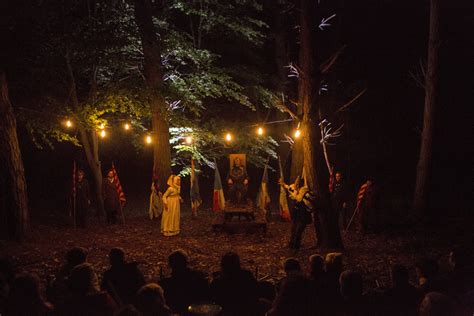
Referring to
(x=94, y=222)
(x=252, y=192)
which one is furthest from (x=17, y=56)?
(x=252, y=192)

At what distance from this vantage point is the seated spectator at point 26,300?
475 cm

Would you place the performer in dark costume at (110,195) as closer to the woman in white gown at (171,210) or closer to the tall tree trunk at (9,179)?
the woman in white gown at (171,210)

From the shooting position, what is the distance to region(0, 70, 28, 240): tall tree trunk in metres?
12.2

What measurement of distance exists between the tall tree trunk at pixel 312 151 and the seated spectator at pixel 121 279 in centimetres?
659

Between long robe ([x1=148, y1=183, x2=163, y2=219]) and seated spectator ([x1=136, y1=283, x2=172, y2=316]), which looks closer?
seated spectator ([x1=136, y1=283, x2=172, y2=316])

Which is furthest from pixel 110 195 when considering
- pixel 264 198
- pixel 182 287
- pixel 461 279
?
pixel 461 279

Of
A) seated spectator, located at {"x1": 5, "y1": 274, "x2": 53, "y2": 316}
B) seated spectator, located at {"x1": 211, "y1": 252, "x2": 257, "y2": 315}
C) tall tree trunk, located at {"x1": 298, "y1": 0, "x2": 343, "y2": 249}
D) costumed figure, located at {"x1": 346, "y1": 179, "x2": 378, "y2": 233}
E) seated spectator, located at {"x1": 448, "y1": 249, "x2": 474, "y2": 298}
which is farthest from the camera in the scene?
costumed figure, located at {"x1": 346, "y1": 179, "x2": 378, "y2": 233}

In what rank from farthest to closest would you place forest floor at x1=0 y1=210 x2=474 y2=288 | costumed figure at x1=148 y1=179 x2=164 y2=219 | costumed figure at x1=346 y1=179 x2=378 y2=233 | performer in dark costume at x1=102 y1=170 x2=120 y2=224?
costumed figure at x1=148 y1=179 x2=164 y2=219, performer in dark costume at x1=102 y1=170 x2=120 y2=224, costumed figure at x1=346 y1=179 x2=378 y2=233, forest floor at x1=0 y1=210 x2=474 y2=288

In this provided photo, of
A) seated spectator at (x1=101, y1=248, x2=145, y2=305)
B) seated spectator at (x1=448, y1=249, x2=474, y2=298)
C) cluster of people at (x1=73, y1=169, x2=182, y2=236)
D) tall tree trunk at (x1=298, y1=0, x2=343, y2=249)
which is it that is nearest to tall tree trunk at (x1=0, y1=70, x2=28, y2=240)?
cluster of people at (x1=73, y1=169, x2=182, y2=236)

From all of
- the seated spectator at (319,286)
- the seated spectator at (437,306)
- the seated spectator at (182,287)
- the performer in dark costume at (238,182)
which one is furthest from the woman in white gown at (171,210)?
the seated spectator at (437,306)

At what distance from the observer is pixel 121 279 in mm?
5871

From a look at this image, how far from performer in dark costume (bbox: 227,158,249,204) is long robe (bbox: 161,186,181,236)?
450 centimetres

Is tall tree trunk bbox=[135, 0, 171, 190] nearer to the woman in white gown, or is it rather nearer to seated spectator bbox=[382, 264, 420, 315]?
the woman in white gown

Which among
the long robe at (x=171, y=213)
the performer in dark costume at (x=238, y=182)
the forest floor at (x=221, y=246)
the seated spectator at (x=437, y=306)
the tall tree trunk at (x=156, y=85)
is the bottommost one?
the forest floor at (x=221, y=246)
